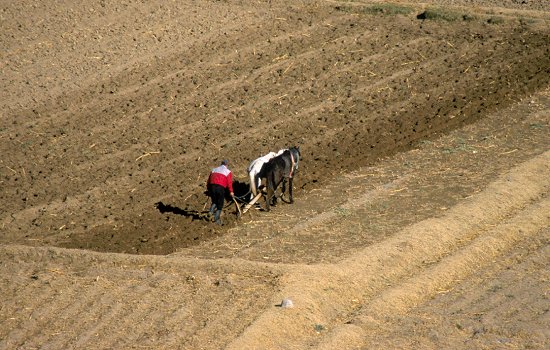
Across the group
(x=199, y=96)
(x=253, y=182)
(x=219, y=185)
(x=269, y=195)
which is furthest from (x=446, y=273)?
(x=199, y=96)

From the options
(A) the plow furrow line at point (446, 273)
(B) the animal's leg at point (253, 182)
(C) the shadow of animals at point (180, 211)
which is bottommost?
(A) the plow furrow line at point (446, 273)

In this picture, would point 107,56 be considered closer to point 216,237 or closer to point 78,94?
point 78,94

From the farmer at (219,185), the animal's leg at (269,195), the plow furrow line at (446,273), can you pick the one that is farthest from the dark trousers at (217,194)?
the plow furrow line at (446,273)

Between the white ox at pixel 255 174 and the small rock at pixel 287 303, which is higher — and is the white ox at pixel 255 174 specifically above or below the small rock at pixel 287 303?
above

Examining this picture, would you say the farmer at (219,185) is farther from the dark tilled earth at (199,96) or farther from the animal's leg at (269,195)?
the animal's leg at (269,195)

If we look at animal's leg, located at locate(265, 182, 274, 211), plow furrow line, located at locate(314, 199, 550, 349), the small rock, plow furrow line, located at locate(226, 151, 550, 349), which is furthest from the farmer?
plow furrow line, located at locate(314, 199, 550, 349)

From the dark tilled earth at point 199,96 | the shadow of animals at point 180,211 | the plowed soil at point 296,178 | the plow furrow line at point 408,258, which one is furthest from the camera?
the dark tilled earth at point 199,96

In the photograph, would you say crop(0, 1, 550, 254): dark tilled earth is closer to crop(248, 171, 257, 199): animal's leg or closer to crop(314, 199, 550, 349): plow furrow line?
crop(248, 171, 257, 199): animal's leg

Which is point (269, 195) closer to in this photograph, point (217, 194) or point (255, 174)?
point (255, 174)

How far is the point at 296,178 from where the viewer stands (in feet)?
72.8

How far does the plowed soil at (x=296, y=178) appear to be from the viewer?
53.1 ft

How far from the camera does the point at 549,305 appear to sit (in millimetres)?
16281

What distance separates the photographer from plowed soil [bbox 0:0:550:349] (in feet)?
53.1

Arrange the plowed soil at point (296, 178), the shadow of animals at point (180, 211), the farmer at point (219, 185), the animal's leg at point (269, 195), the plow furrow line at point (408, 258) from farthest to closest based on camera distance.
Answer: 1. the shadow of animals at point (180, 211)
2. the animal's leg at point (269, 195)
3. the farmer at point (219, 185)
4. the plowed soil at point (296, 178)
5. the plow furrow line at point (408, 258)
